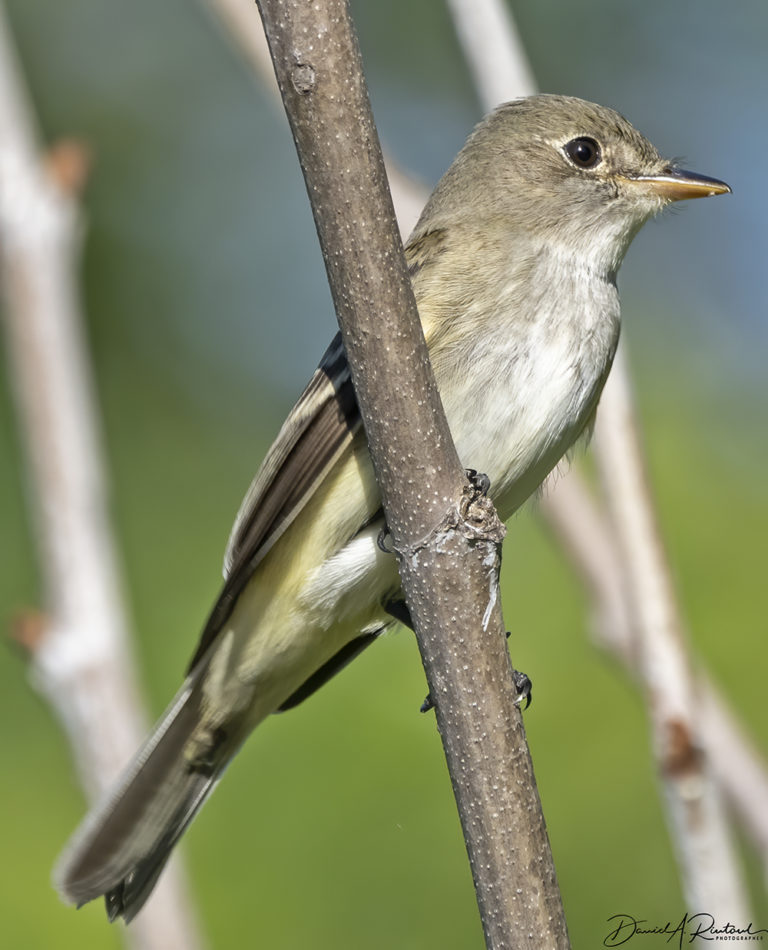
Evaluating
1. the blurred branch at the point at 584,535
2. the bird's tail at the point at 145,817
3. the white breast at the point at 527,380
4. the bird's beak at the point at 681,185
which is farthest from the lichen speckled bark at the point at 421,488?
the bird's beak at the point at 681,185

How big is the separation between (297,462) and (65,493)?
60cm

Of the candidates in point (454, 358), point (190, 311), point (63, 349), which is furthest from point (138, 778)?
point (190, 311)

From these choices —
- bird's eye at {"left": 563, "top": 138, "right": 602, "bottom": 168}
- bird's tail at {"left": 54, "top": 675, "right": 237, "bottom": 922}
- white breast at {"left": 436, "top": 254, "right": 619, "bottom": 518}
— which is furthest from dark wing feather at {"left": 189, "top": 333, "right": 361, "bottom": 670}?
bird's eye at {"left": 563, "top": 138, "right": 602, "bottom": 168}

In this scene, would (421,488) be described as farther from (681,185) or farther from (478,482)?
(681,185)

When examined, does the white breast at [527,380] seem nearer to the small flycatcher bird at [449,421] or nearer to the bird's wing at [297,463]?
the small flycatcher bird at [449,421]

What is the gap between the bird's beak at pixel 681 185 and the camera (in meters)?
3.98

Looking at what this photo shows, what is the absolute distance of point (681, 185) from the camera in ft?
13.1

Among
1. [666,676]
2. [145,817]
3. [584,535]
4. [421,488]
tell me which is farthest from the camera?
[145,817]

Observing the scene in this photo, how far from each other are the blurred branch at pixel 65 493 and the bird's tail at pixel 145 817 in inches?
11.5

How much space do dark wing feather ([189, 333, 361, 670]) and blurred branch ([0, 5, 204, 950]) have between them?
34cm

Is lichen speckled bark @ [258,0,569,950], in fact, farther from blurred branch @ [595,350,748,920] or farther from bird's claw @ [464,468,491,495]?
blurred branch @ [595,350,748,920]

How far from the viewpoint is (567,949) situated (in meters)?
2.36

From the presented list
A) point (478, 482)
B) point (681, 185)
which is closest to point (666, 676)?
point (478, 482)

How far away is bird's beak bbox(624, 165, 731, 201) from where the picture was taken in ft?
13.1
